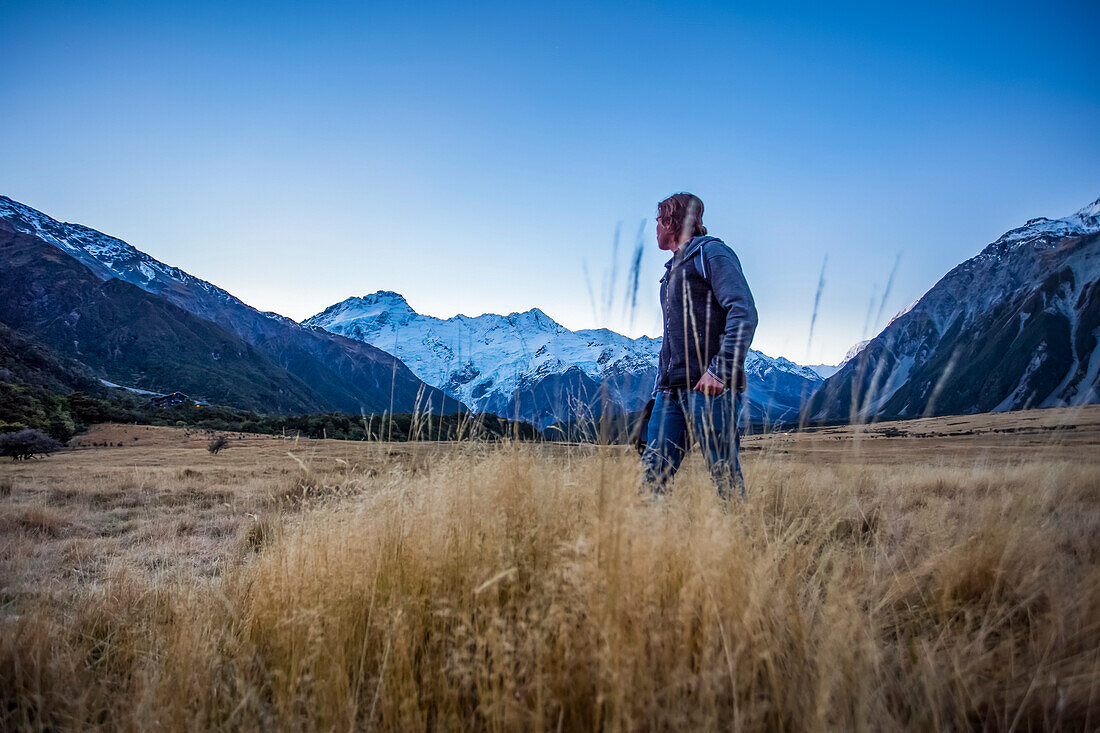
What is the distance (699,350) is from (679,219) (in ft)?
3.47

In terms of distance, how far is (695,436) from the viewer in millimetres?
2559

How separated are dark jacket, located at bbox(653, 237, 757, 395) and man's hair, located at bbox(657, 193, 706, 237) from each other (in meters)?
0.19

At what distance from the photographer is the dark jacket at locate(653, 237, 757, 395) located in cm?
278

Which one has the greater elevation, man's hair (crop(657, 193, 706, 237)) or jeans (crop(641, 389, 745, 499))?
man's hair (crop(657, 193, 706, 237))

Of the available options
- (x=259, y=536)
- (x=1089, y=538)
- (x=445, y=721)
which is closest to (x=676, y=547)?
(x=445, y=721)

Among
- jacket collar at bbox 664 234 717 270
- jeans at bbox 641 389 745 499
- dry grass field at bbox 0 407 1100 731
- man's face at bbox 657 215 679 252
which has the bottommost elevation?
dry grass field at bbox 0 407 1100 731

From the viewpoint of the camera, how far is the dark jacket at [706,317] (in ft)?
9.12

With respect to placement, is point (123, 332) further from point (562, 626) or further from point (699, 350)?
point (562, 626)

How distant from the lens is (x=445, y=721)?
1.39 m

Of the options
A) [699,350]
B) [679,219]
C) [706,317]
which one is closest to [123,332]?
A: [679,219]

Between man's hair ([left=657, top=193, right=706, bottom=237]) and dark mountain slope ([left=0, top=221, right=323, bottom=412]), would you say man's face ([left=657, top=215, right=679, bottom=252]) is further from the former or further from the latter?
dark mountain slope ([left=0, top=221, right=323, bottom=412])

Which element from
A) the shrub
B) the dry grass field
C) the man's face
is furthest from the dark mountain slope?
the man's face

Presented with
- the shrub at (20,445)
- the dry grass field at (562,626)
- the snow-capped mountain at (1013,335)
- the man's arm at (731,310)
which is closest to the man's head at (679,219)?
the man's arm at (731,310)

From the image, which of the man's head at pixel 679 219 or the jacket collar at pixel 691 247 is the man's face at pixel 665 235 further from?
the jacket collar at pixel 691 247
